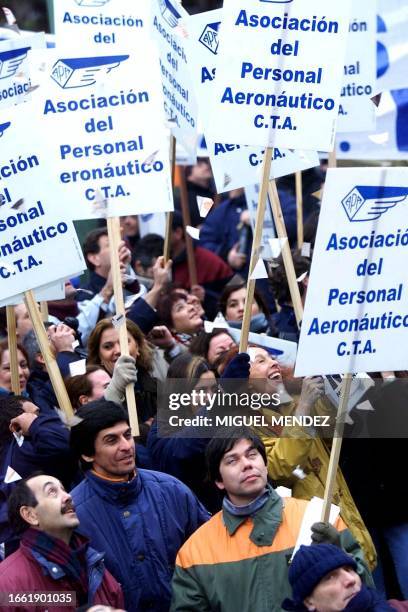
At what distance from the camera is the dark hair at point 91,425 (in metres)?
5.83

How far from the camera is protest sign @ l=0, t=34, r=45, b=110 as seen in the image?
764cm

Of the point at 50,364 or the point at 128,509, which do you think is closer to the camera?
the point at 128,509

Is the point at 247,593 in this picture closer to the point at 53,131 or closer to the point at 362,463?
the point at 362,463

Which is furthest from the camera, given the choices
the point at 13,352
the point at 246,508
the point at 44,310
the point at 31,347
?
the point at 44,310

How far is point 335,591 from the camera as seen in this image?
4.87m

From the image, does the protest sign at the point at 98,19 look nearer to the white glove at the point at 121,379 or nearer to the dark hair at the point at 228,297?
the dark hair at the point at 228,297

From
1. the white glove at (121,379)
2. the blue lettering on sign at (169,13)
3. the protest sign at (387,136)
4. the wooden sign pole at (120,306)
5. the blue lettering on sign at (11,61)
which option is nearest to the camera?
the white glove at (121,379)

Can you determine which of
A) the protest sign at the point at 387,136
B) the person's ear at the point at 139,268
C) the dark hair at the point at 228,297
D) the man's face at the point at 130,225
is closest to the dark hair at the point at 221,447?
the dark hair at the point at 228,297

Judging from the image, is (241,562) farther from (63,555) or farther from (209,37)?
(209,37)

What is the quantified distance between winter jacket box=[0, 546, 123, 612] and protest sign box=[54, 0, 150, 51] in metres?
3.52

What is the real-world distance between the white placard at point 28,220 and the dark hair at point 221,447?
4.41ft

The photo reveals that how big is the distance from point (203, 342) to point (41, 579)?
256 centimetres

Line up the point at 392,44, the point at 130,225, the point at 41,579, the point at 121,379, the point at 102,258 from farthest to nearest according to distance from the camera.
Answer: the point at 130,225
the point at 392,44
the point at 102,258
the point at 121,379
the point at 41,579

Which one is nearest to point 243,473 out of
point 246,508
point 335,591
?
point 246,508
